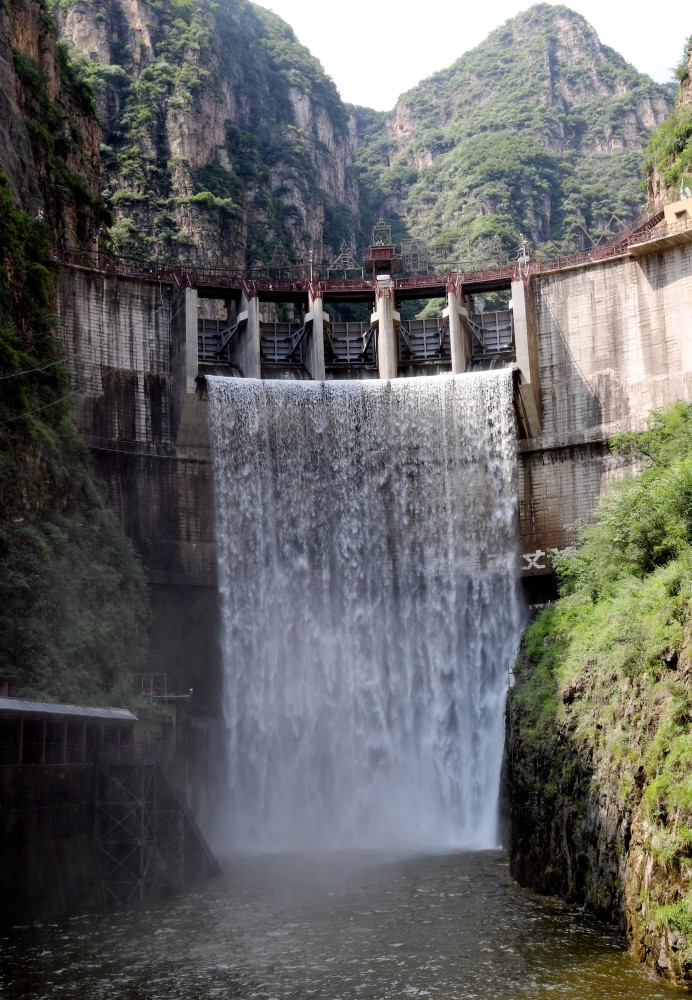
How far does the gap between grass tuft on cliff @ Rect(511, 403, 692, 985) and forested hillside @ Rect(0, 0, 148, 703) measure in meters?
11.6

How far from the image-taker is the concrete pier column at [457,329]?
4056 cm

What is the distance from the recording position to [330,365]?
138 ft

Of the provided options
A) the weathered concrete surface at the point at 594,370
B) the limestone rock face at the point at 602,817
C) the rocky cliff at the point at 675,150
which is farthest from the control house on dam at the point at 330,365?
the limestone rock face at the point at 602,817

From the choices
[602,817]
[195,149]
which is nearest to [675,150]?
[602,817]

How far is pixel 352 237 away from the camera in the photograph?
96000 millimetres

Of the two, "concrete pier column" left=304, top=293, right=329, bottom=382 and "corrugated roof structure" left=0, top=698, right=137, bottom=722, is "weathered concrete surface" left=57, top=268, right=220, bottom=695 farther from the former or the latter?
"corrugated roof structure" left=0, top=698, right=137, bottom=722

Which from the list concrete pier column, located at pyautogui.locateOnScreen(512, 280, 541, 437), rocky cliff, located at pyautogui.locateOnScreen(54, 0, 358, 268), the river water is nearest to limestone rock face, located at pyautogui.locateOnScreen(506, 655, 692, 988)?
the river water

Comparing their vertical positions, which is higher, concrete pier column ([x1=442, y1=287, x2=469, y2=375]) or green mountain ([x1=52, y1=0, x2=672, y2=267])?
green mountain ([x1=52, y1=0, x2=672, y2=267])

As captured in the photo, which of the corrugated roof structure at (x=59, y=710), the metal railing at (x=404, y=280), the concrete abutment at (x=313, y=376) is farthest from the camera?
the metal railing at (x=404, y=280)

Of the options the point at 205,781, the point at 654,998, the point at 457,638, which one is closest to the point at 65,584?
the point at 205,781

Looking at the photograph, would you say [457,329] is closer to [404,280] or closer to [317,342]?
[404,280]

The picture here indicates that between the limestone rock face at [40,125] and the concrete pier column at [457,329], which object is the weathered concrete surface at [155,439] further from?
the concrete pier column at [457,329]

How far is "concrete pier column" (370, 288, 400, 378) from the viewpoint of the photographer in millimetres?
40594

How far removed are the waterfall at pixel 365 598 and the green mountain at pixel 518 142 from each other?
48.1 m
